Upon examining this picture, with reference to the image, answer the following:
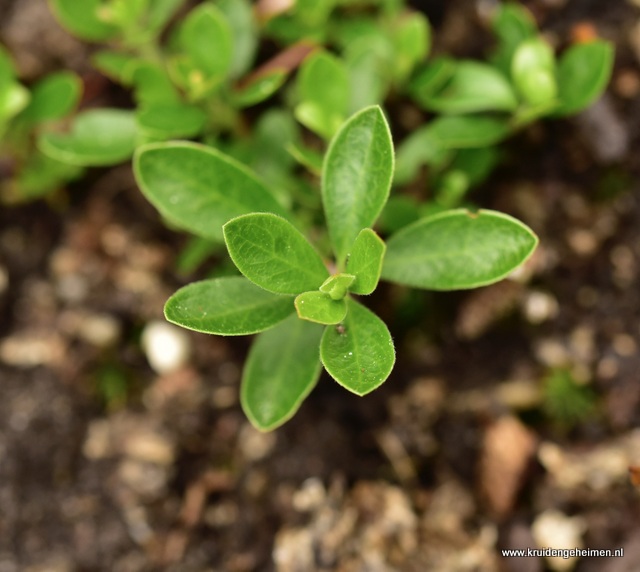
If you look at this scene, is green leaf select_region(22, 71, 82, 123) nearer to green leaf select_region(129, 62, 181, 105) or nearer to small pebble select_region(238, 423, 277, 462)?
green leaf select_region(129, 62, 181, 105)

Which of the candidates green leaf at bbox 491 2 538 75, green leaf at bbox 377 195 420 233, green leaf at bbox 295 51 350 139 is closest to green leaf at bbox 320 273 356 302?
green leaf at bbox 377 195 420 233

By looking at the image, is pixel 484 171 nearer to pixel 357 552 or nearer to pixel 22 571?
pixel 357 552

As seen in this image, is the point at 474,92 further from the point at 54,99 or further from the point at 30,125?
the point at 30,125

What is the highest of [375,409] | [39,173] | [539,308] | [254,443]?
[39,173]

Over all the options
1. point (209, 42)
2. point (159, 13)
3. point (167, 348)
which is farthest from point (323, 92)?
point (167, 348)

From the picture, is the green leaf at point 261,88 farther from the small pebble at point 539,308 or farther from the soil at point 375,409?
the small pebble at point 539,308

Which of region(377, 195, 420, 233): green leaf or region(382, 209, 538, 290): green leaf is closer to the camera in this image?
region(382, 209, 538, 290): green leaf
